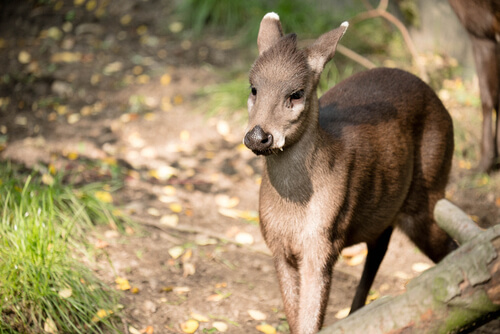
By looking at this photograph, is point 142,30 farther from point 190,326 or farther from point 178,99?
point 190,326

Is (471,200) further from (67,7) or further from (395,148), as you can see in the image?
(67,7)

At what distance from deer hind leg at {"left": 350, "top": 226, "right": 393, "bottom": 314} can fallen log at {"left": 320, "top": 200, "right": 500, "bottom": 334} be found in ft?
5.80

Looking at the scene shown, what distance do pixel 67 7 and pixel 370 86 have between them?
690 centimetres

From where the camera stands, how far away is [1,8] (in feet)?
30.5

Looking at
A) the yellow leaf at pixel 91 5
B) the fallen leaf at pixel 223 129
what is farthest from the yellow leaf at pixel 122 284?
the yellow leaf at pixel 91 5

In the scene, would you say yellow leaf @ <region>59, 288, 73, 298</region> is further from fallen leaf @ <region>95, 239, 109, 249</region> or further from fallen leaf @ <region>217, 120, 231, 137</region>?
fallen leaf @ <region>217, 120, 231, 137</region>

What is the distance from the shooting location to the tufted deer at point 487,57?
18.1 ft

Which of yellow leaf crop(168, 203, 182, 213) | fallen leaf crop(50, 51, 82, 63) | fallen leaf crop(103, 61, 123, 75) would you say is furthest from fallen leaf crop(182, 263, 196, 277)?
fallen leaf crop(50, 51, 82, 63)

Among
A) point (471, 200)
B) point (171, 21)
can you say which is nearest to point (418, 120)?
point (471, 200)

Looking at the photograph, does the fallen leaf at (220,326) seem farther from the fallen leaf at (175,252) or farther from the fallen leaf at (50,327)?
the fallen leaf at (50,327)

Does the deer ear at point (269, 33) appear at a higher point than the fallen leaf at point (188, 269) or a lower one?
higher

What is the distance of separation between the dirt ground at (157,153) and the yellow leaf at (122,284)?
4 centimetres

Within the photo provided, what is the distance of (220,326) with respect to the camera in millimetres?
3984

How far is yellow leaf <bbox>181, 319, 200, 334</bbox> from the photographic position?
12.8 ft
